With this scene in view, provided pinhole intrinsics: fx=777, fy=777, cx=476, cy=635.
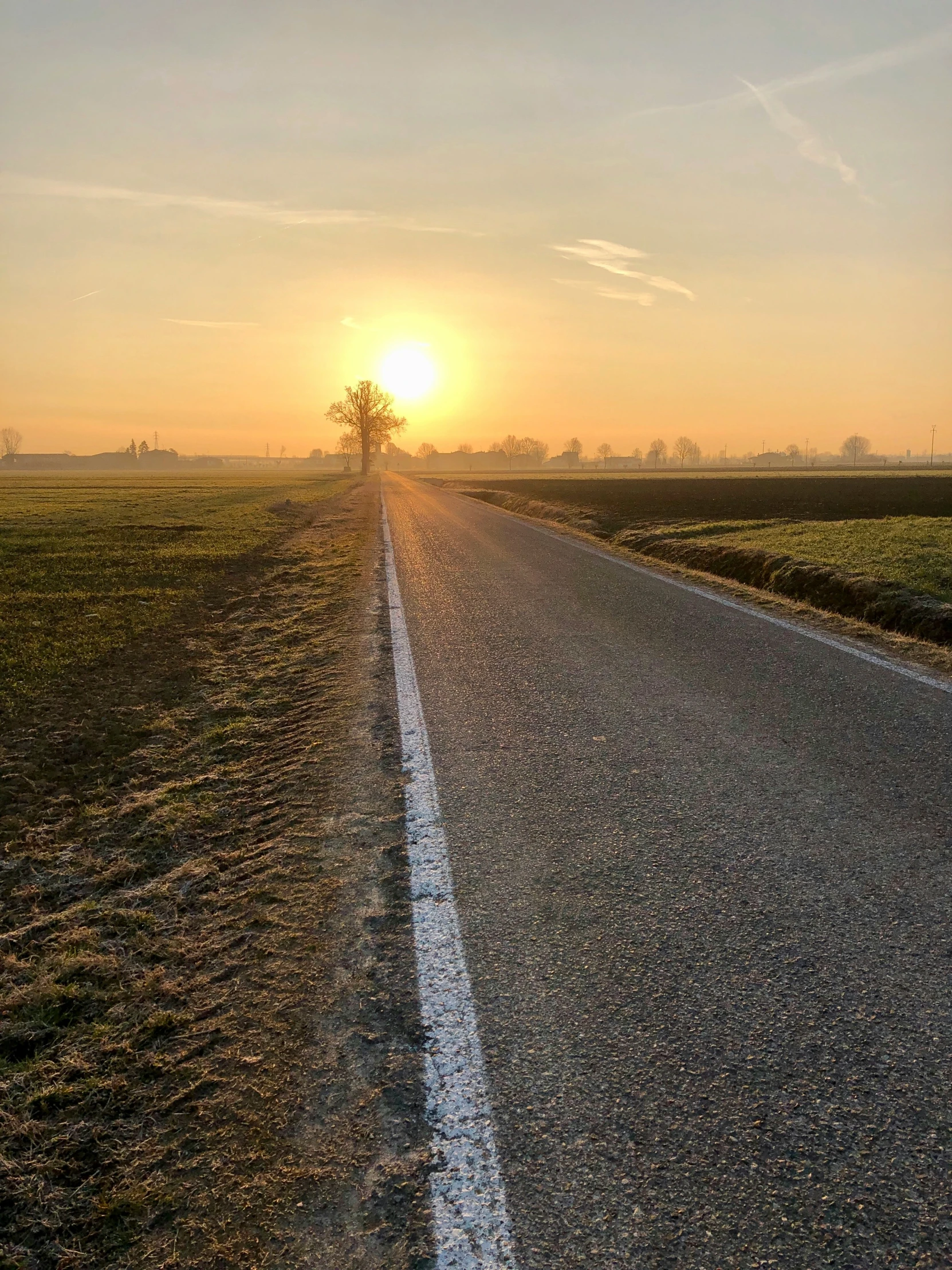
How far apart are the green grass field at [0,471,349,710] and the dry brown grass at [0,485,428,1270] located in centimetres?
233

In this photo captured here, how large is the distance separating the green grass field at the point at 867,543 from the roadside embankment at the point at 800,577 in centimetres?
10

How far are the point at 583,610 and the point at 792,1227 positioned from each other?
312 inches

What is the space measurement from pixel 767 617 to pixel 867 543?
6383 millimetres

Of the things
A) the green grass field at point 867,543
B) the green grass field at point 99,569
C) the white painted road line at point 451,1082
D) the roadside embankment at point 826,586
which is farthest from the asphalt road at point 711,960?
the green grass field at point 867,543

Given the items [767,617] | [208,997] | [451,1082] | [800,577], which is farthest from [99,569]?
[451,1082]

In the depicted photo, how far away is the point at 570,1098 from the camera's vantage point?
219 cm

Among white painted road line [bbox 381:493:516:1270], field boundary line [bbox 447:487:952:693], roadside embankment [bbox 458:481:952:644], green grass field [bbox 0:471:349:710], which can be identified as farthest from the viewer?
roadside embankment [bbox 458:481:952:644]

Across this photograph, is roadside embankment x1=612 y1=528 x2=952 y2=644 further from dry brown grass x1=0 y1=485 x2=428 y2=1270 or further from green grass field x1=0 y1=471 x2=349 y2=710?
green grass field x1=0 y1=471 x2=349 y2=710

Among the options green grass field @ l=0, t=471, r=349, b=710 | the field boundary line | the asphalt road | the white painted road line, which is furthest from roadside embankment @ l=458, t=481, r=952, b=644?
green grass field @ l=0, t=471, r=349, b=710

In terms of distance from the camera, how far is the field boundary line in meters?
6.59

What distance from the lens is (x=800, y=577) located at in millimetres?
11461

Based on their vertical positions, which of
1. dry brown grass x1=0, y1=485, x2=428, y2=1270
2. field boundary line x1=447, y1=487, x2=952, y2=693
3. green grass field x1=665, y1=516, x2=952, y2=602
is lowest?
dry brown grass x1=0, y1=485, x2=428, y2=1270

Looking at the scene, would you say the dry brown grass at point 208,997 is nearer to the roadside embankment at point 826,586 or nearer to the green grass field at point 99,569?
the green grass field at point 99,569

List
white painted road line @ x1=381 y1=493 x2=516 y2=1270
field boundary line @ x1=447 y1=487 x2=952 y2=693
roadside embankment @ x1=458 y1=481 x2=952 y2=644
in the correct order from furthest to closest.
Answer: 1. roadside embankment @ x1=458 y1=481 x2=952 y2=644
2. field boundary line @ x1=447 y1=487 x2=952 y2=693
3. white painted road line @ x1=381 y1=493 x2=516 y2=1270
